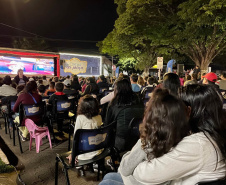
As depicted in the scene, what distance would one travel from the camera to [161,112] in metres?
1.25

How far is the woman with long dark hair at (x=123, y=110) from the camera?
306 centimetres

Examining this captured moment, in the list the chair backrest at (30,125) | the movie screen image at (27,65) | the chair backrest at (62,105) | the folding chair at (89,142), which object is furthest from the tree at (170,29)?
the folding chair at (89,142)

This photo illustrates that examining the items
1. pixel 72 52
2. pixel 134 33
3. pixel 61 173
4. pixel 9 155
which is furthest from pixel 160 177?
pixel 72 52

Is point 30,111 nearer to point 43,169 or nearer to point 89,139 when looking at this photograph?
point 43,169

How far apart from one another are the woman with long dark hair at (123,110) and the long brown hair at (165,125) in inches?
70.2

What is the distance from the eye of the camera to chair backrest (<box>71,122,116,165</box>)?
2.26 m

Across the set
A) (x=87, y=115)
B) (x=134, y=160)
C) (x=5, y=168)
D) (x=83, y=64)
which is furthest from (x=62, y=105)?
(x=83, y=64)

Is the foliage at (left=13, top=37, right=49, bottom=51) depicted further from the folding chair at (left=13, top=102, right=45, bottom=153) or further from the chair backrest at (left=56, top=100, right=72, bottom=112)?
the folding chair at (left=13, top=102, right=45, bottom=153)

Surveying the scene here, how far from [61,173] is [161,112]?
8.78 ft

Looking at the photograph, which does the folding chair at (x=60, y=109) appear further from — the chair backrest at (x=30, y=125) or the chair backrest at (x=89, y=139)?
the chair backrest at (x=89, y=139)

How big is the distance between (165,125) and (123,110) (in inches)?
72.1

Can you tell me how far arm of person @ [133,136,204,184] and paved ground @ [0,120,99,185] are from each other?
211cm

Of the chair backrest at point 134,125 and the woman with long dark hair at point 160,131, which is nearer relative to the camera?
the woman with long dark hair at point 160,131

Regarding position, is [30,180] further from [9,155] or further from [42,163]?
[9,155]
